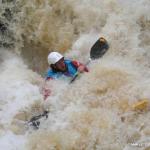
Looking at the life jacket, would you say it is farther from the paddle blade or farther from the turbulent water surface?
the paddle blade

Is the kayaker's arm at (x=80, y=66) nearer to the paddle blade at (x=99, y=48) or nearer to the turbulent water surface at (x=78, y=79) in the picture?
the turbulent water surface at (x=78, y=79)

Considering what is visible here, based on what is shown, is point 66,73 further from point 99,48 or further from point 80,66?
point 99,48

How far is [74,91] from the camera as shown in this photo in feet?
21.1

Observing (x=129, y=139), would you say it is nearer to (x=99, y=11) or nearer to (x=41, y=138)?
(x=41, y=138)

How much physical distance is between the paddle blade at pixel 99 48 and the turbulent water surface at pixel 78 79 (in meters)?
0.08

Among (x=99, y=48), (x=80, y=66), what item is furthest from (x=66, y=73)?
(x=99, y=48)

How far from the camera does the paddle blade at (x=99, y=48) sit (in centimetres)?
699

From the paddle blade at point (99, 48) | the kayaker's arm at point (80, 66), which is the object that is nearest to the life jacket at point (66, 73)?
the kayaker's arm at point (80, 66)

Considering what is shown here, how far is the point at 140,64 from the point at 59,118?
1.41m

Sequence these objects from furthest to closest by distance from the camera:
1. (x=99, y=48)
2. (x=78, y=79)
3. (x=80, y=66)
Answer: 1. (x=99, y=48)
2. (x=80, y=66)
3. (x=78, y=79)

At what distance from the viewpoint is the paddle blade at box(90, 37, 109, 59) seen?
6.99 metres

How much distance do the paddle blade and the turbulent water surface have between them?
0.26ft

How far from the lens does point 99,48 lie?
6.97 m

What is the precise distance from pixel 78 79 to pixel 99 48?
0.59 metres
